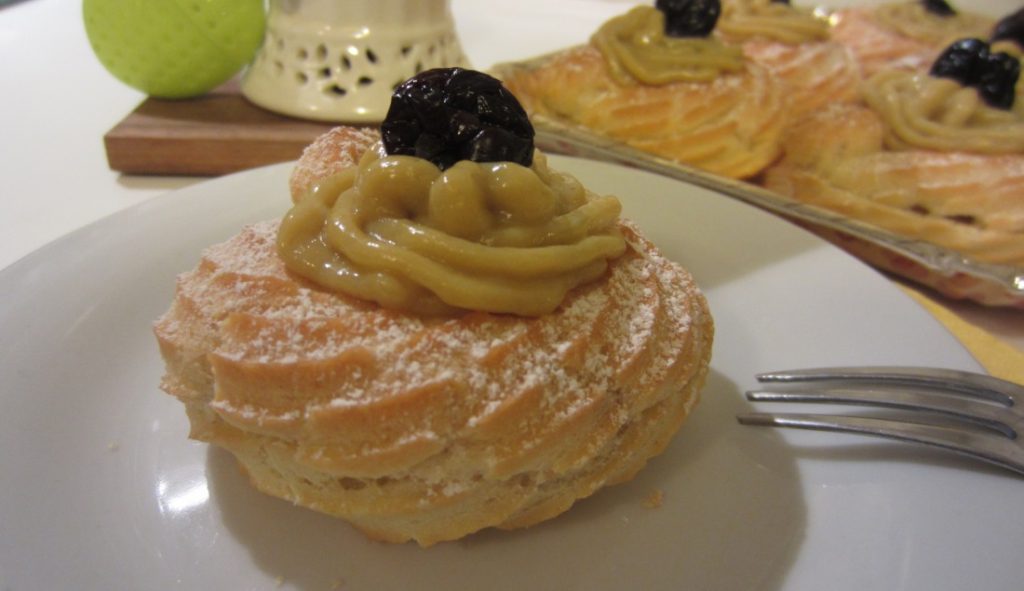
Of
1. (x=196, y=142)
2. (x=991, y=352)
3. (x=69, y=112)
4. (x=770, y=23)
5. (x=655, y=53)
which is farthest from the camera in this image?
(x=770, y=23)

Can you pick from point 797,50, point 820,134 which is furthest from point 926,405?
point 797,50

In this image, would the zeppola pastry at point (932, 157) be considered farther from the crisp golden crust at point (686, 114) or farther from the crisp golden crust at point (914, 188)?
the crisp golden crust at point (686, 114)

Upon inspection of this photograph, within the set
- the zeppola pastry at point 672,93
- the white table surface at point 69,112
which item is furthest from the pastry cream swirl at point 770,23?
the white table surface at point 69,112

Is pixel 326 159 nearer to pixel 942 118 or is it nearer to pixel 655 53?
pixel 655 53

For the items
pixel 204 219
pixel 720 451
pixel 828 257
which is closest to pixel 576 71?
pixel 828 257

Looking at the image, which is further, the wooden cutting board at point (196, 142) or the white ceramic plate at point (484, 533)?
the wooden cutting board at point (196, 142)

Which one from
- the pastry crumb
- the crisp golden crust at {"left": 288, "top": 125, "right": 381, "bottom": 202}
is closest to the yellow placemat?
A: the pastry crumb

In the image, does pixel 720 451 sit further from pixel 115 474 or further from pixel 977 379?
pixel 115 474
